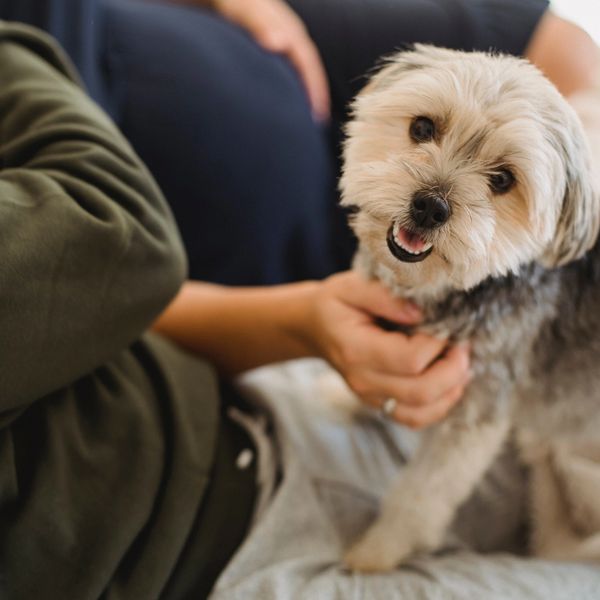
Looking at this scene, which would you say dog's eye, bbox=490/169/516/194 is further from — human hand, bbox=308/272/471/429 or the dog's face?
human hand, bbox=308/272/471/429

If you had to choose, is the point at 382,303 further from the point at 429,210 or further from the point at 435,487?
the point at 435,487

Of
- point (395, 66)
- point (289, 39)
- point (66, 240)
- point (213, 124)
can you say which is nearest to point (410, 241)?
point (395, 66)

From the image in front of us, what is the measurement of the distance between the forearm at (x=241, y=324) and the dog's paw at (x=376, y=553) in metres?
0.29

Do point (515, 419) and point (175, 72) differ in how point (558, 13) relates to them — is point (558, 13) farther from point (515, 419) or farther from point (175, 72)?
point (175, 72)

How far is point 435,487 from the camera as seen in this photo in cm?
89

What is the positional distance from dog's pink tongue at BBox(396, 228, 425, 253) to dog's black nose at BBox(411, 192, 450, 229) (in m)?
0.01

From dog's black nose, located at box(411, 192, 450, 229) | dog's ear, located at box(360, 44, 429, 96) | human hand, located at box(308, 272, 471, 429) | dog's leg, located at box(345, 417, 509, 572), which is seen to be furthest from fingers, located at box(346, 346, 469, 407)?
dog's ear, located at box(360, 44, 429, 96)

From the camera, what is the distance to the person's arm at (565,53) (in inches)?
23.4

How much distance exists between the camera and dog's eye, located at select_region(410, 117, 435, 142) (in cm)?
66

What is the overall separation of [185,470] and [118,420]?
4.1 inches

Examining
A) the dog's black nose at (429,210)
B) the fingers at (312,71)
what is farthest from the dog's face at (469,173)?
the fingers at (312,71)

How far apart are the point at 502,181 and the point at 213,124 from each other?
72cm

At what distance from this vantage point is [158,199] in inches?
30.0

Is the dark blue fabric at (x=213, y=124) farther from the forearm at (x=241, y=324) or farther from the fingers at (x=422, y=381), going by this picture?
the fingers at (x=422, y=381)
